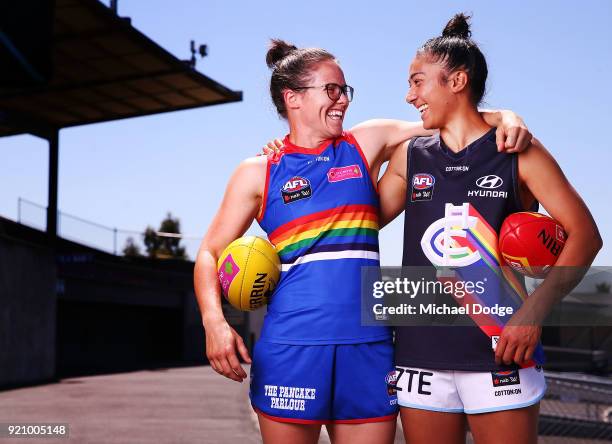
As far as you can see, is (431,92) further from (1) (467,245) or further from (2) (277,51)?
(2) (277,51)

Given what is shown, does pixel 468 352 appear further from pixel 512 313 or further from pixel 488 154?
pixel 488 154

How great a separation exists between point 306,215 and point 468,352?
0.97 meters

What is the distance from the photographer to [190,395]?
18.5m

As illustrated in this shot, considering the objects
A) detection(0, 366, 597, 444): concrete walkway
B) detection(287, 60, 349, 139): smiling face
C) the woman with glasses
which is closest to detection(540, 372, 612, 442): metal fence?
detection(0, 366, 597, 444): concrete walkway

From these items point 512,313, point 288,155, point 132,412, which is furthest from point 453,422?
point 132,412

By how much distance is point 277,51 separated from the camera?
4.40m

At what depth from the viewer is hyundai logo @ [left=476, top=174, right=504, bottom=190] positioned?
3.50m

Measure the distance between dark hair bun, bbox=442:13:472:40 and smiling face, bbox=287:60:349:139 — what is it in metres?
0.56

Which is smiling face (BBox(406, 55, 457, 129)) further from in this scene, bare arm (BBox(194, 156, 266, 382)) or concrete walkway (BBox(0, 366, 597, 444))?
concrete walkway (BBox(0, 366, 597, 444))

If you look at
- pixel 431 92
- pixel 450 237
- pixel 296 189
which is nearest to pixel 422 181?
pixel 450 237

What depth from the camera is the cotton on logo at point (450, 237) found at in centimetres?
353

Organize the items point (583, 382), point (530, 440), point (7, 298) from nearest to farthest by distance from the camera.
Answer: point (530, 440), point (583, 382), point (7, 298)

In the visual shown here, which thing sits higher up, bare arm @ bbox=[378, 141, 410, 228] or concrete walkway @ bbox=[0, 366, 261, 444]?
bare arm @ bbox=[378, 141, 410, 228]

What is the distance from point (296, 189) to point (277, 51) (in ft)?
2.91
